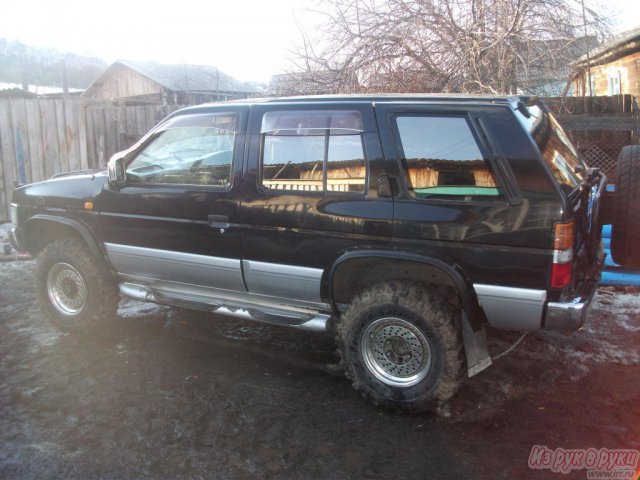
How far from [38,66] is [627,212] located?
44.0 m

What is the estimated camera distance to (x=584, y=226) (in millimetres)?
3553

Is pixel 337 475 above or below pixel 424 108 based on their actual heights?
below

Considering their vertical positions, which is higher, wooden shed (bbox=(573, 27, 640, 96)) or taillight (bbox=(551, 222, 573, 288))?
wooden shed (bbox=(573, 27, 640, 96))

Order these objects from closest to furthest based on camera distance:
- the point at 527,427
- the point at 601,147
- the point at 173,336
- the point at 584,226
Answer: the point at 527,427 < the point at 584,226 < the point at 173,336 < the point at 601,147

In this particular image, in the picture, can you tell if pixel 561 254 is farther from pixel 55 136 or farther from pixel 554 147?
pixel 55 136

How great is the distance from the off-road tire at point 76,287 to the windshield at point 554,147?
3.66m

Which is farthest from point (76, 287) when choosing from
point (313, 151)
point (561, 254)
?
point (561, 254)

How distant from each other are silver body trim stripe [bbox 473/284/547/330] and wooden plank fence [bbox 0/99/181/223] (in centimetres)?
783

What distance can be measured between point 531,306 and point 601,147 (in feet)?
18.0

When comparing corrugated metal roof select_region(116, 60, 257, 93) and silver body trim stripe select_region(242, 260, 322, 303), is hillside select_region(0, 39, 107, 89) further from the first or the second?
silver body trim stripe select_region(242, 260, 322, 303)

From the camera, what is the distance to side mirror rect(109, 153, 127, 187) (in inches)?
171

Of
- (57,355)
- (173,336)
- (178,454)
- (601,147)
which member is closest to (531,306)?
(178,454)

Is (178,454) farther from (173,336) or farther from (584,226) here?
(584,226)

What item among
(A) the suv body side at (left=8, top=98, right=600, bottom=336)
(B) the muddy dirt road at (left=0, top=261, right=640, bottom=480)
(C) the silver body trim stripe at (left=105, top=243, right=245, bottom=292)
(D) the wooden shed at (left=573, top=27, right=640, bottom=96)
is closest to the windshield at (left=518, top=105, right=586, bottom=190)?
(A) the suv body side at (left=8, top=98, right=600, bottom=336)
